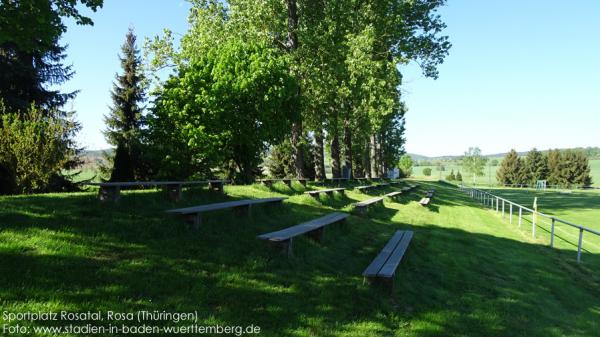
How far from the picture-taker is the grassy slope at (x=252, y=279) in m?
4.45

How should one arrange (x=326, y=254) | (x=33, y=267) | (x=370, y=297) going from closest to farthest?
(x=33, y=267) < (x=370, y=297) < (x=326, y=254)

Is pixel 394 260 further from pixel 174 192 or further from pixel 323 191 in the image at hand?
pixel 323 191

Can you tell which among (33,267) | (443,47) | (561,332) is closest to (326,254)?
(561,332)

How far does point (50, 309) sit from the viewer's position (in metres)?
3.79

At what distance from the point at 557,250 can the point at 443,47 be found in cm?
1845

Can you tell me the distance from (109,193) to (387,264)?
5604mm

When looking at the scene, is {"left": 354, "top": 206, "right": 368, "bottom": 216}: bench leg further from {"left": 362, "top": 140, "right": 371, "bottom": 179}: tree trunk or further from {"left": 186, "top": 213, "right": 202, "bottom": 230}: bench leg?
{"left": 362, "top": 140, "right": 371, "bottom": 179}: tree trunk

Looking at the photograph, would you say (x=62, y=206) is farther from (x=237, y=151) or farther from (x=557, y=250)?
(x=557, y=250)

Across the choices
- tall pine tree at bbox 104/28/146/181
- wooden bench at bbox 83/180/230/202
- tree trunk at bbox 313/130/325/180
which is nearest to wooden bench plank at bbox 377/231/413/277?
wooden bench at bbox 83/180/230/202

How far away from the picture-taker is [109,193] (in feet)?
25.5

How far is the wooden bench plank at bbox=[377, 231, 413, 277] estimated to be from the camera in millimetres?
6188

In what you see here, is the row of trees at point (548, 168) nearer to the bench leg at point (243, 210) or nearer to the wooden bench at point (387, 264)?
the wooden bench at point (387, 264)

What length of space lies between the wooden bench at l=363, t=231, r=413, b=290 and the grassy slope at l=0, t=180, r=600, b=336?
0.24 m

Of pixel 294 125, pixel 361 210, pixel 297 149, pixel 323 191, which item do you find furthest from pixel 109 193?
pixel 294 125
